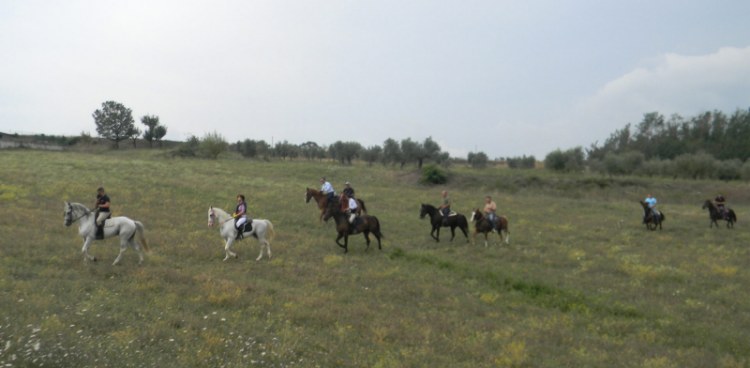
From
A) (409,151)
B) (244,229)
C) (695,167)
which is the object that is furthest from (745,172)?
(244,229)

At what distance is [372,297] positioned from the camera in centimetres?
1277

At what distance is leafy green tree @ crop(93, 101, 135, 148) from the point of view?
304 ft

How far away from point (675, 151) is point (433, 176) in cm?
5605

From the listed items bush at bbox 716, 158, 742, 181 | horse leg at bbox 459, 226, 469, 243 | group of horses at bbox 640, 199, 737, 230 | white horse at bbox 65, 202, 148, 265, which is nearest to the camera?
white horse at bbox 65, 202, 148, 265

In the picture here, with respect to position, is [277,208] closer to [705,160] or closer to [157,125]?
[705,160]

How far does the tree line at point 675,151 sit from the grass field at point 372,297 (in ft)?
129

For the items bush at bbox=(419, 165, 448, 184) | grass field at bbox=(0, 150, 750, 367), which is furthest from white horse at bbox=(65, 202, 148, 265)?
bush at bbox=(419, 165, 448, 184)

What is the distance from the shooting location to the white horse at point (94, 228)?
1447 centimetres

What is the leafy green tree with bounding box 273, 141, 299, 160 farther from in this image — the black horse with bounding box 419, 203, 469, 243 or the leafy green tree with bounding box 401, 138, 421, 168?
the black horse with bounding box 419, 203, 469, 243

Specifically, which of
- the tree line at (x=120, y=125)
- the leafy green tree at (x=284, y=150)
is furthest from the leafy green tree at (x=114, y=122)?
the leafy green tree at (x=284, y=150)

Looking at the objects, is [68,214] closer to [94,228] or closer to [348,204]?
[94,228]

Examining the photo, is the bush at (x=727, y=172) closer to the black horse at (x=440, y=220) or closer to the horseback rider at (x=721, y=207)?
the horseback rider at (x=721, y=207)

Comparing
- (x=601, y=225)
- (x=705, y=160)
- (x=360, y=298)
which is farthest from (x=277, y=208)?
(x=705, y=160)

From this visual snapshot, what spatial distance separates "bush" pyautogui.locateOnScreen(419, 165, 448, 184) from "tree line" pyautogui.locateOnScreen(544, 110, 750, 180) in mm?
23537
